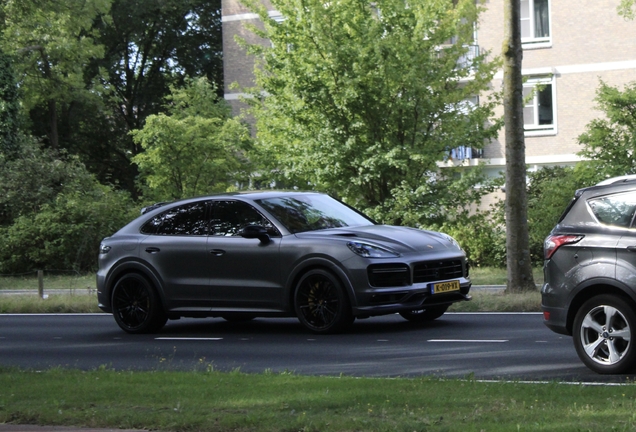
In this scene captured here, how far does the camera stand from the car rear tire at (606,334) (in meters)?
9.10

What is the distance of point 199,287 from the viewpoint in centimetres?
1411

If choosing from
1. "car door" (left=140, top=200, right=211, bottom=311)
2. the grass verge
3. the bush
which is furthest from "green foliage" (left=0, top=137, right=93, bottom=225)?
the grass verge

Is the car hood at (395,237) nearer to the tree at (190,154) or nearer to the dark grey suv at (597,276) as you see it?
the dark grey suv at (597,276)

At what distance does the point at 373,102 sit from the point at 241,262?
1141cm

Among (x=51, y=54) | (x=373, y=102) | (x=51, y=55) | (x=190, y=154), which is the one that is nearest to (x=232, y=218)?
(x=373, y=102)

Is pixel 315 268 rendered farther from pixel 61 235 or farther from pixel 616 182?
pixel 61 235

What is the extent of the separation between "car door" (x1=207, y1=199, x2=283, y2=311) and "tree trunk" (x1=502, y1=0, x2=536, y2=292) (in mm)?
5634

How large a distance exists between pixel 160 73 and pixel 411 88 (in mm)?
35734

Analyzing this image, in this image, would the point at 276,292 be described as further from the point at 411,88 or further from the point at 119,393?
the point at 411,88

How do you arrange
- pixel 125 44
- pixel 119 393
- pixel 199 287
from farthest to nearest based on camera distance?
pixel 125 44
pixel 199 287
pixel 119 393

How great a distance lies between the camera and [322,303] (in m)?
13.2

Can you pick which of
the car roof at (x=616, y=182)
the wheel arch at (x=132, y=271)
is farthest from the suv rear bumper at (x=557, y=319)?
the wheel arch at (x=132, y=271)

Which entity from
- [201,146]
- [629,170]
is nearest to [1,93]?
[201,146]

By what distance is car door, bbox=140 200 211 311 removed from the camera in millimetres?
14117
